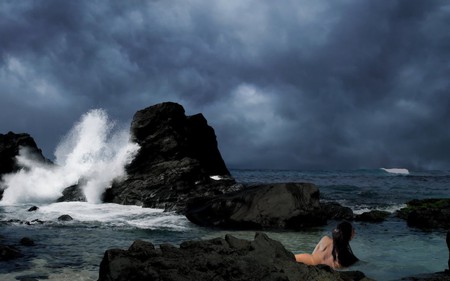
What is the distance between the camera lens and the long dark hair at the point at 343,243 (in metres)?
7.87

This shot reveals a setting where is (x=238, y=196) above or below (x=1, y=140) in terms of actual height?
below

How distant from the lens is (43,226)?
16.3 meters

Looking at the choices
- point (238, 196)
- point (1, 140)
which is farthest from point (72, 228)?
point (1, 140)

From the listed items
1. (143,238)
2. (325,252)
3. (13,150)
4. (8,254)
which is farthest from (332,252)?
(13,150)

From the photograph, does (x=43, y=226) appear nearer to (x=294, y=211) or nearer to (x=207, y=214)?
(x=207, y=214)

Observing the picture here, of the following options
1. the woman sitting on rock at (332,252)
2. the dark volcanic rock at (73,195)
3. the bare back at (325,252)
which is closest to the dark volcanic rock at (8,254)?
the woman sitting on rock at (332,252)

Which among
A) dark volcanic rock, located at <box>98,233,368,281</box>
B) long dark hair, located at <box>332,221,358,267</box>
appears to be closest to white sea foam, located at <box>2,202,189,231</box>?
long dark hair, located at <box>332,221,358,267</box>

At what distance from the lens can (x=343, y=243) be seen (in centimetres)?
830

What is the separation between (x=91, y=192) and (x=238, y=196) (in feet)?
41.9

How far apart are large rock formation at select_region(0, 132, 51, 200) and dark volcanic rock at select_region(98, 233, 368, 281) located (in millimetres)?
31177

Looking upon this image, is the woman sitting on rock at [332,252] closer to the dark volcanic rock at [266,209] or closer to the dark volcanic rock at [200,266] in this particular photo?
the dark volcanic rock at [200,266]

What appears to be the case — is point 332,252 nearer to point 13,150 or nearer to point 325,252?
point 325,252

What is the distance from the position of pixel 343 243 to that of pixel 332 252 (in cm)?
31

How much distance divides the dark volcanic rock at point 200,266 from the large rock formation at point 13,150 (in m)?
31.2
